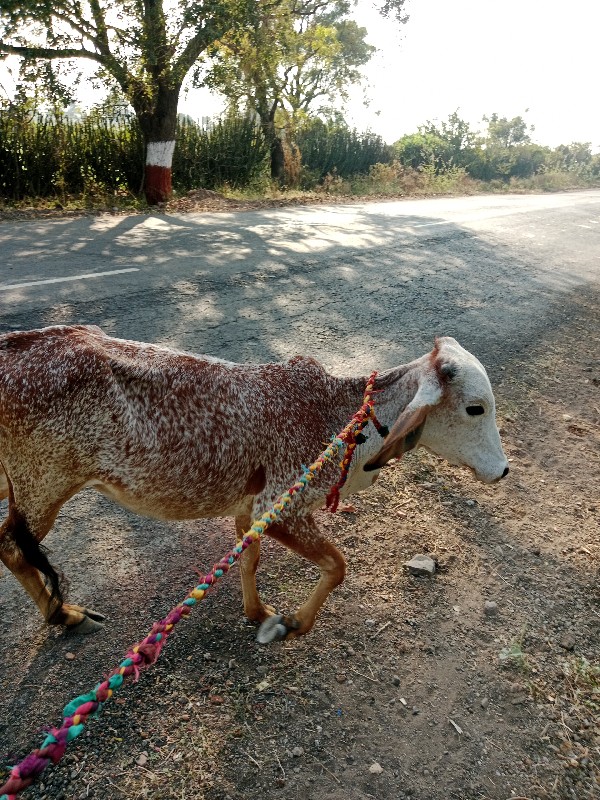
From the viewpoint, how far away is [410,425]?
9.06 ft

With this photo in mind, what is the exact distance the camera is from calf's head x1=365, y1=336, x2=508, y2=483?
295 cm

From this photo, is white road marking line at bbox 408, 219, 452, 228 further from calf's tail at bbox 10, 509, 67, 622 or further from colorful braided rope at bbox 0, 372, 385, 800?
calf's tail at bbox 10, 509, 67, 622

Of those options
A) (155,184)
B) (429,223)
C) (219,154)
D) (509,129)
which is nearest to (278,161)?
(219,154)

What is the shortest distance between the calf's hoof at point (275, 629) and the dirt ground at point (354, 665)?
5 centimetres

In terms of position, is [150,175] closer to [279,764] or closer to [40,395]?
[40,395]

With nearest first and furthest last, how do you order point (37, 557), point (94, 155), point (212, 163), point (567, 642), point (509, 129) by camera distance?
point (37, 557) < point (567, 642) < point (94, 155) < point (212, 163) < point (509, 129)

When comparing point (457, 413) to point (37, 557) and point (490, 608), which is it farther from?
point (37, 557)

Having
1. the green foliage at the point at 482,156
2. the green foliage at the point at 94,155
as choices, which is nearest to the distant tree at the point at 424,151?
the green foliage at the point at 482,156

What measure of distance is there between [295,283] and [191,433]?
5416 mm

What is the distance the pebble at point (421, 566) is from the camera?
3.33 metres

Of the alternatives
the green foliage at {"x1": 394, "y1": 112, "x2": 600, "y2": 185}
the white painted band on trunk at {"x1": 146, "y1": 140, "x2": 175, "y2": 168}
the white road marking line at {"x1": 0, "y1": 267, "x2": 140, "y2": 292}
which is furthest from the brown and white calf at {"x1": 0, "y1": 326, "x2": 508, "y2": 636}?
the green foliage at {"x1": 394, "y1": 112, "x2": 600, "y2": 185}

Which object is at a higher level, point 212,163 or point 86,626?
point 212,163

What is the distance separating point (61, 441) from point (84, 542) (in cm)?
96

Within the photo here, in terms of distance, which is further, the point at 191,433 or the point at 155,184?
the point at 155,184
